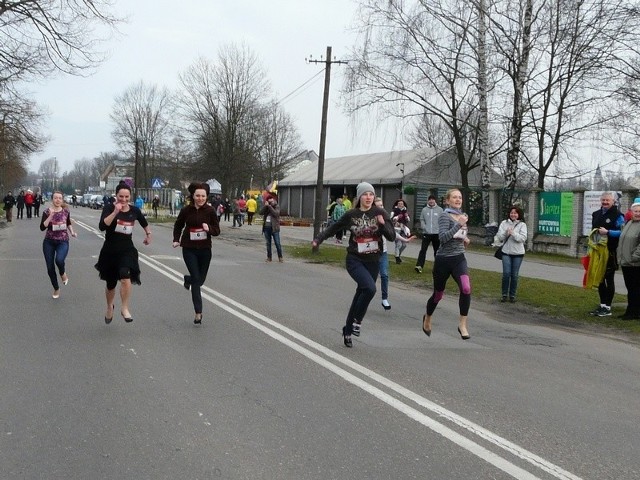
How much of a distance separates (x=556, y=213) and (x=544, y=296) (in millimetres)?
12065

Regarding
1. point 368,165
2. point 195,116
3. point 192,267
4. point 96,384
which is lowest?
point 96,384

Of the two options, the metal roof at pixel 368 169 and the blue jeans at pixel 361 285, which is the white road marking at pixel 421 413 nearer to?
the blue jeans at pixel 361 285

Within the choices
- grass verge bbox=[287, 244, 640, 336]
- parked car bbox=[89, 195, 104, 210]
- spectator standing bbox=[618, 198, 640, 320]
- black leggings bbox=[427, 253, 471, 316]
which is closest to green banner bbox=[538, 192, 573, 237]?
grass verge bbox=[287, 244, 640, 336]

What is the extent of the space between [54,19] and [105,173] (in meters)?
130

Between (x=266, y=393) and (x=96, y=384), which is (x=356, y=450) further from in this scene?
(x=96, y=384)

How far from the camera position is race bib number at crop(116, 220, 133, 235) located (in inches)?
357

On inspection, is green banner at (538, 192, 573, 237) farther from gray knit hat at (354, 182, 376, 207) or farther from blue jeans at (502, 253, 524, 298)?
gray knit hat at (354, 182, 376, 207)

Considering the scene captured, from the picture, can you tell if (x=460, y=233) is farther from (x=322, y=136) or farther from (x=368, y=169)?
(x=368, y=169)

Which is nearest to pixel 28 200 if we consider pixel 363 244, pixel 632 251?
pixel 632 251

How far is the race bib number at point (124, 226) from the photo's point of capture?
9.07 m

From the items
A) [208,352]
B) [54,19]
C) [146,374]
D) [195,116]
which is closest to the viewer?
[146,374]

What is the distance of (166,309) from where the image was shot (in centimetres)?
1062

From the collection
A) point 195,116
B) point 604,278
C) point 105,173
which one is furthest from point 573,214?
point 105,173

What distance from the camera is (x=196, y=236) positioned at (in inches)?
367
